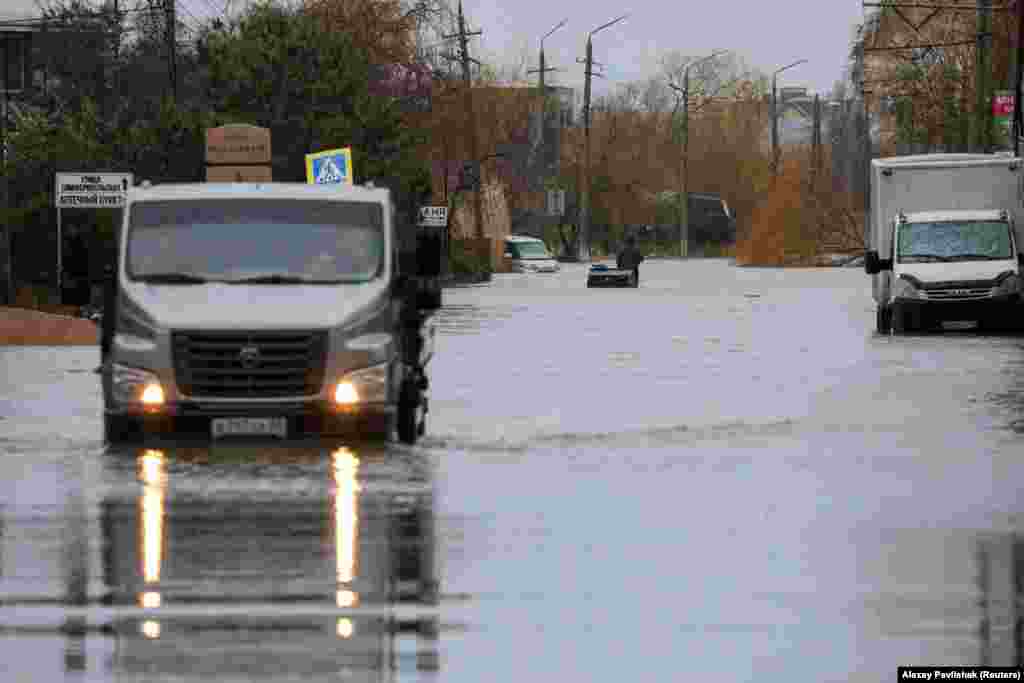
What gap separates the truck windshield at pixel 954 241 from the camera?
153ft

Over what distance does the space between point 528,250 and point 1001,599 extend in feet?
329

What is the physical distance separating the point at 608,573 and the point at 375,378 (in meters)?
7.14

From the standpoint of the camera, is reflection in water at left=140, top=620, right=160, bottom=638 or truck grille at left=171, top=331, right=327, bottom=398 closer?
reflection in water at left=140, top=620, right=160, bottom=638

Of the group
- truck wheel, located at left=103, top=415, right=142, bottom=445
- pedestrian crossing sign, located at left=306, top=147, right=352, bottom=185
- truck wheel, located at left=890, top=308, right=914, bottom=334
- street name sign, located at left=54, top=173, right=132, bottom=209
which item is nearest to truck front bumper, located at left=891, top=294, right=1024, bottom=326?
truck wheel, located at left=890, top=308, right=914, bottom=334

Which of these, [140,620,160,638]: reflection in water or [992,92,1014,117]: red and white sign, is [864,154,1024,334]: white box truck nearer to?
[992,92,1014,117]: red and white sign

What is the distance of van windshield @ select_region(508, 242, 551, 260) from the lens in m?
112

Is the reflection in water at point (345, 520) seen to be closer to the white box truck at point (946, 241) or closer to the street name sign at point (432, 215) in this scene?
A: the white box truck at point (946, 241)

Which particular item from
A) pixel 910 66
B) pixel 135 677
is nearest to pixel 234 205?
pixel 135 677

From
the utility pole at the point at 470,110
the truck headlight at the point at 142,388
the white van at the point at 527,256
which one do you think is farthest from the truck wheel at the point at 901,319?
the white van at the point at 527,256

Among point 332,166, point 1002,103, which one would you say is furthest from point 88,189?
point 1002,103

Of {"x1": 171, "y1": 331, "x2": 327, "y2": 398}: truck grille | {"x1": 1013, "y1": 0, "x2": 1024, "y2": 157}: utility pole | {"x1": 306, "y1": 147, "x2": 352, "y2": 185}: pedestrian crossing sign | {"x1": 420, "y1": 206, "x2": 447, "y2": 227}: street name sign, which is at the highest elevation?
{"x1": 1013, "y1": 0, "x2": 1024, "y2": 157}: utility pole

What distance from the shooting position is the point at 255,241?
21344 mm

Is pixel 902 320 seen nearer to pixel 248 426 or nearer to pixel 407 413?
pixel 407 413

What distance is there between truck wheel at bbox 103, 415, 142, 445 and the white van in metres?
88.3
